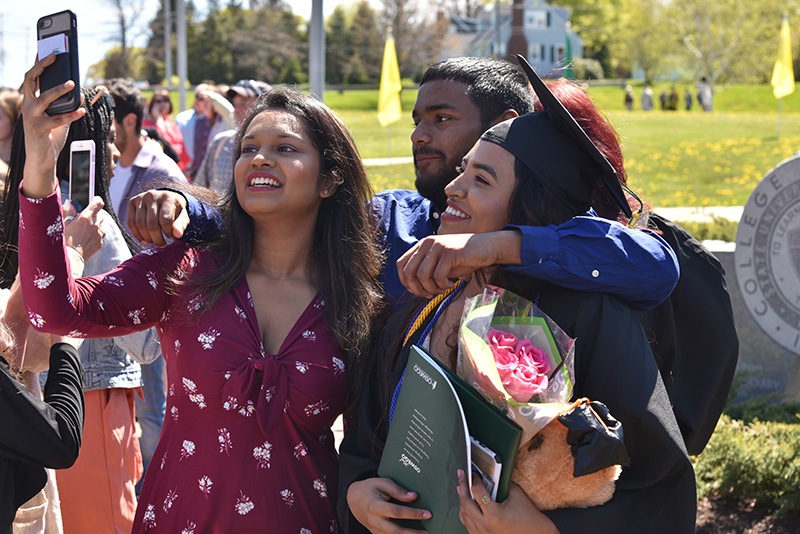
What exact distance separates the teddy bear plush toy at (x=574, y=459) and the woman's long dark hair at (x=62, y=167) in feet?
6.66

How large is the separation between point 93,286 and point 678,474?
1630 mm

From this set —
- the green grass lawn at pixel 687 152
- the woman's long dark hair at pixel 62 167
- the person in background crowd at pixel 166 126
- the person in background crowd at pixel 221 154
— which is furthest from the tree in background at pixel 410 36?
the woman's long dark hair at pixel 62 167

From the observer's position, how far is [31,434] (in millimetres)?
2336

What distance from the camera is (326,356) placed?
2543mm

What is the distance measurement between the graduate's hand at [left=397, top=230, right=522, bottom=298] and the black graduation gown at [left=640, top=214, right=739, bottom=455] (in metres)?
0.68

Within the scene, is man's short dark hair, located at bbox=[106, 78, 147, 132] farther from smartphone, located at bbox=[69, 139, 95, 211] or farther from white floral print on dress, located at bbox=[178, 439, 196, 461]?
white floral print on dress, located at bbox=[178, 439, 196, 461]

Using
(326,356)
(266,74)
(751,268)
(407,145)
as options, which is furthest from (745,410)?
(266,74)

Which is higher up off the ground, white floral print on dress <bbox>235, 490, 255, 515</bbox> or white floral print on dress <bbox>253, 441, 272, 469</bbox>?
white floral print on dress <bbox>253, 441, 272, 469</bbox>

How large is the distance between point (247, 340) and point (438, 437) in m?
0.86

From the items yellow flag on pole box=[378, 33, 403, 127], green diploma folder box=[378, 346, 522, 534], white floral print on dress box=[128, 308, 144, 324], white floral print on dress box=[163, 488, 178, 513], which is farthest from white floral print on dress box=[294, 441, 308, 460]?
yellow flag on pole box=[378, 33, 403, 127]

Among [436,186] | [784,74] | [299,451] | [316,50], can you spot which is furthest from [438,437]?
[784,74]

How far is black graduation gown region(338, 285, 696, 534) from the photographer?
1875 mm

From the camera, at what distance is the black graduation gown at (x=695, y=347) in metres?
2.50

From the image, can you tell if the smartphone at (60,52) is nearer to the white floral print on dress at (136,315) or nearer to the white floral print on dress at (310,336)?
the white floral print on dress at (136,315)
